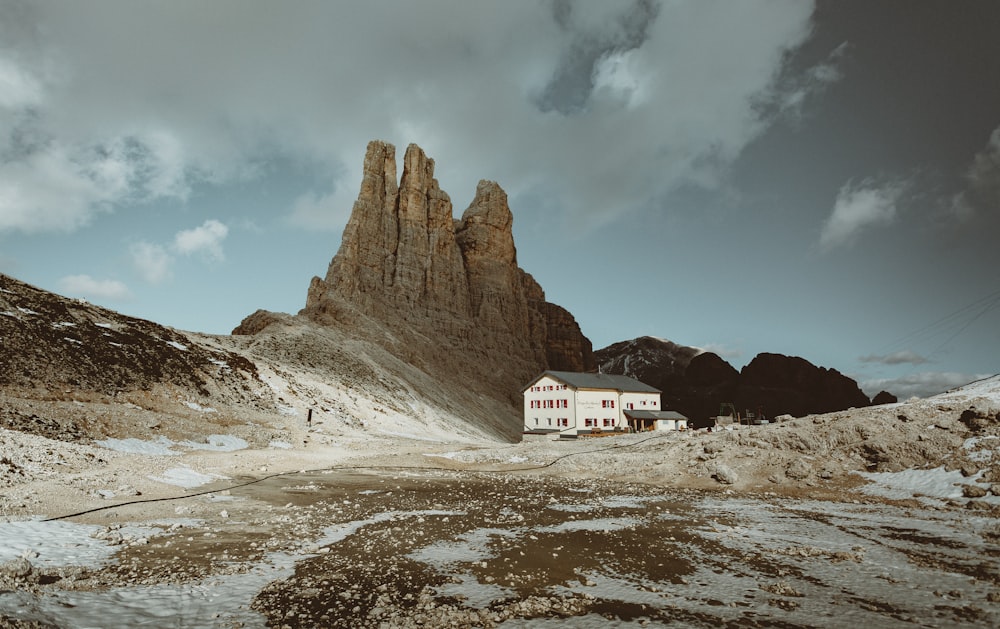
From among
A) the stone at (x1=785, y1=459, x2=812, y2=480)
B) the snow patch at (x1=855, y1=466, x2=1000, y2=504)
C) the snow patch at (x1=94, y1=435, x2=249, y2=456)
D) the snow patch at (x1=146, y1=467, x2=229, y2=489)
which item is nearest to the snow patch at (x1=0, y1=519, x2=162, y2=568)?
the snow patch at (x1=146, y1=467, x2=229, y2=489)

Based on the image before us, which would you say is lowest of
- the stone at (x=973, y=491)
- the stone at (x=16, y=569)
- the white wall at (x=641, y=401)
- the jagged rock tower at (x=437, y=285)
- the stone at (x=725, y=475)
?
the stone at (x=16, y=569)

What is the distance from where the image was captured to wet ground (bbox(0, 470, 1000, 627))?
24.6ft

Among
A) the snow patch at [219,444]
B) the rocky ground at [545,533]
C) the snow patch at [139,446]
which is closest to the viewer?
the rocky ground at [545,533]

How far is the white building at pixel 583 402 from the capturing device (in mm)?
61312

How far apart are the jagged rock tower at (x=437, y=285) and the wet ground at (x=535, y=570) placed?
80719mm

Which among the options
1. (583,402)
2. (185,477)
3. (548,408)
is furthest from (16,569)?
(548,408)

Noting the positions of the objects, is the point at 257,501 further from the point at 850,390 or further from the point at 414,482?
the point at 850,390

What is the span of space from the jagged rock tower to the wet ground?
8072cm

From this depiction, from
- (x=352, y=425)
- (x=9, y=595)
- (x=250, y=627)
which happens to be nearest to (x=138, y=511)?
(x=9, y=595)

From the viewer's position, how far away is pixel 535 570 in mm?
9938

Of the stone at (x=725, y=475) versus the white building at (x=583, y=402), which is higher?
the white building at (x=583, y=402)

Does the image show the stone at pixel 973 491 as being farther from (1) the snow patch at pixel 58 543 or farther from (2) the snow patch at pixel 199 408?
(2) the snow patch at pixel 199 408

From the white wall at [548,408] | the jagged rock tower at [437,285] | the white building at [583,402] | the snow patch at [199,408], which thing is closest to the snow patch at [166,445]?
the snow patch at [199,408]

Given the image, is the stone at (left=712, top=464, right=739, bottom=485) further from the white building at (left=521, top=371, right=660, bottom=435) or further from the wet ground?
the white building at (left=521, top=371, right=660, bottom=435)
